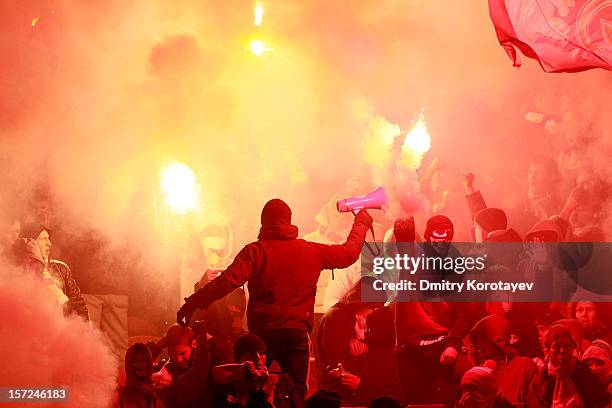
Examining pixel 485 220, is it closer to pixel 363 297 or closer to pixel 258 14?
pixel 363 297

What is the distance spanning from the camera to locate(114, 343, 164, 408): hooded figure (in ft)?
19.4

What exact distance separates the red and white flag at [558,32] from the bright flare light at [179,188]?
360 centimetres

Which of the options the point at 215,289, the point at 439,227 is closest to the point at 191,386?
the point at 215,289

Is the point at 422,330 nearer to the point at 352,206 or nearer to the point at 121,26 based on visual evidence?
the point at 352,206

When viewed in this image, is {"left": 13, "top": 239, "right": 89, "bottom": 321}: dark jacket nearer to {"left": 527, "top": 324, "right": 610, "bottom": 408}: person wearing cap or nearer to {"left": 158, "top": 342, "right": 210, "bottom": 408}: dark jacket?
{"left": 158, "top": 342, "right": 210, "bottom": 408}: dark jacket

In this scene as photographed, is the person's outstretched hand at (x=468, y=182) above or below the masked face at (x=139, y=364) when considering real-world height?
above

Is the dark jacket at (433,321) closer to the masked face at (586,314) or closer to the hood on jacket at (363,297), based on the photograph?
the hood on jacket at (363,297)

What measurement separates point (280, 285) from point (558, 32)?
4.45 meters

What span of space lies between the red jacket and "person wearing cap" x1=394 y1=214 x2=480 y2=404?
1497mm

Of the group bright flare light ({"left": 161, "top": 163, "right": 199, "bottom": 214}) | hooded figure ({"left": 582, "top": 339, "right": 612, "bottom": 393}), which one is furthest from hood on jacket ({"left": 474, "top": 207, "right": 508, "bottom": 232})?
bright flare light ({"left": 161, "top": 163, "right": 199, "bottom": 214})

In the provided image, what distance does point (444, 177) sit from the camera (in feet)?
27.2

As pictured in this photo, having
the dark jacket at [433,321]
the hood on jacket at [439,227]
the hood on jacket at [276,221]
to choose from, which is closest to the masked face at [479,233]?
the hood on jacket at [439,227]

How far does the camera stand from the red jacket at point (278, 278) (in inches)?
241

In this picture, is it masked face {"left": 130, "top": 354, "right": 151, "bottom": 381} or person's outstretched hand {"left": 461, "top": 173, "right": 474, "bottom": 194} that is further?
person's outstretched hand {"left": 461, "top": 173, "right": 474, "bottom": 194}
